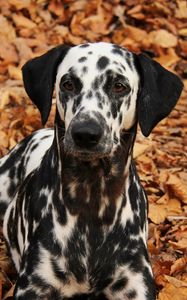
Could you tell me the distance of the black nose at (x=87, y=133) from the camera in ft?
12.4

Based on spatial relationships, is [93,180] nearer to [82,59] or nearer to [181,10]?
[82,59]

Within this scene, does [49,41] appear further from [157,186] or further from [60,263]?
[60,263]

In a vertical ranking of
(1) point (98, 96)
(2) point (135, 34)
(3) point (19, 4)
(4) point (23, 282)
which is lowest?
(4) point (23, 282)

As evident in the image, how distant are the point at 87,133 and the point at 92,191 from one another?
1.89ft

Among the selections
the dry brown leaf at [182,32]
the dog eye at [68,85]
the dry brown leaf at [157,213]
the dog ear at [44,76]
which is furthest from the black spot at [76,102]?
the dry brown leaf at [182,32]

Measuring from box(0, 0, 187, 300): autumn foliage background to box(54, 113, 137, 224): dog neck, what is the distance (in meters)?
0.79

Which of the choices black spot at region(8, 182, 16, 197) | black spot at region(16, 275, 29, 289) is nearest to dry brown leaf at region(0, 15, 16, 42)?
black spot at region(8, 182, 16, 197)

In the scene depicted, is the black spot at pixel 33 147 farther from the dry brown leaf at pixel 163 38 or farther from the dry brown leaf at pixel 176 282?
the dry brown leaf at pixel 163 38

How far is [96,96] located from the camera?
4.00 metres

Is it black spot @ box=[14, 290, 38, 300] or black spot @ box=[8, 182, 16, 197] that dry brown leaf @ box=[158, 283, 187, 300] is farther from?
black spot @ box=[8, 182, 16, 197]

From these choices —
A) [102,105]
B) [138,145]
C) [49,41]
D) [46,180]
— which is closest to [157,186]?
[138,145]

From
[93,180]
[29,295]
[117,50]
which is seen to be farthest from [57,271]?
[117,50]

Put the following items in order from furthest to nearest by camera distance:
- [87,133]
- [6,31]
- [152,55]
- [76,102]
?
[152,55] → [6,31] → [76,102] → [87,133]

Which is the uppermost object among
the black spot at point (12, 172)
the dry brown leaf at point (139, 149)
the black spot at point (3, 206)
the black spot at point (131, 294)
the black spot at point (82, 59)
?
the black spot at point (82, 59)
